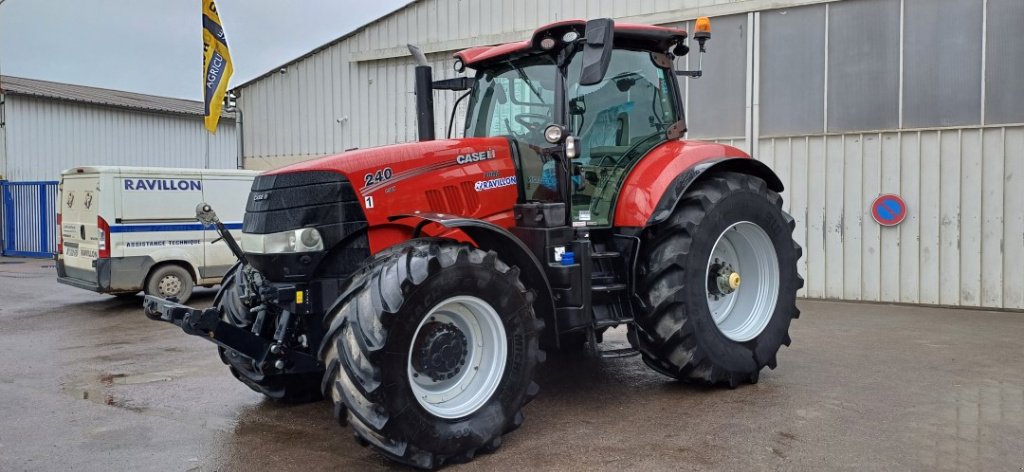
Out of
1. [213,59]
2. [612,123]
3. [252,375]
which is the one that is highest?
[213,59]

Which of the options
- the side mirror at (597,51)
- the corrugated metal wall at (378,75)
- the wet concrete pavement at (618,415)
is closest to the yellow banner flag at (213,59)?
the corrugated metal wall at (378,75)

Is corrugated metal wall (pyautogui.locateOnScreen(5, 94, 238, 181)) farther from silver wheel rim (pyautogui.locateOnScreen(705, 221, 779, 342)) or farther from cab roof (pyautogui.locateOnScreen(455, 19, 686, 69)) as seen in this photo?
silver wheel rim (pyautogui.locateOnScreen(705, 221, 779, 342))

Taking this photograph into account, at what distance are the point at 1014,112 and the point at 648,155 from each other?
6.43m

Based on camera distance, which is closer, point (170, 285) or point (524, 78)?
point (524, 78)

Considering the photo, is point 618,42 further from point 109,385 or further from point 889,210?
point 889,210

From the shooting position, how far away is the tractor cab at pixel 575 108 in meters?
5.35

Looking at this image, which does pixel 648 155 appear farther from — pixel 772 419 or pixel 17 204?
pixel 17 204

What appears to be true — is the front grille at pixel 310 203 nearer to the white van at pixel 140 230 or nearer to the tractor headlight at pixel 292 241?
the tractor headlight at pixel 292 241

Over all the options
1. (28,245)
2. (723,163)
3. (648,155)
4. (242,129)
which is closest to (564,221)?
(648,155)

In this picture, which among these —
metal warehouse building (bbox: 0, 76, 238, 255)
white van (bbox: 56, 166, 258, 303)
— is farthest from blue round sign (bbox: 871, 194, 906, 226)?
metal warehouse building (bbox: 0, 76, 238, 255)

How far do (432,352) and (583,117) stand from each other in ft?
7.18

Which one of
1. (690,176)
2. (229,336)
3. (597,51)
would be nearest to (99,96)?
(229,336)

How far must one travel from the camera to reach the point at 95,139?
83.0 feet

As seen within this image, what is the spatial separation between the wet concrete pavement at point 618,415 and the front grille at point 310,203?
4.27ft
